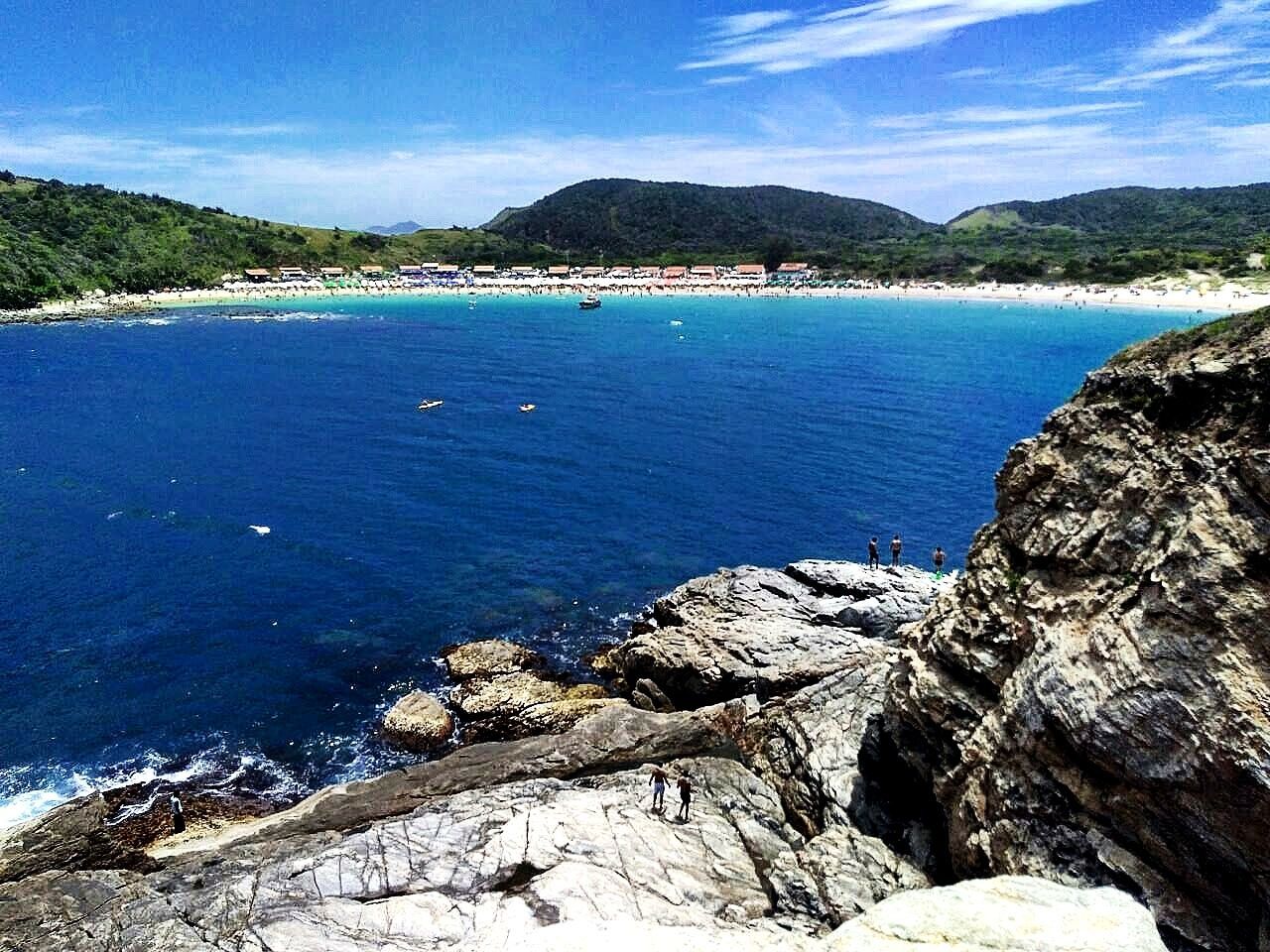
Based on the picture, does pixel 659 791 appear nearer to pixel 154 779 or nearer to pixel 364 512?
pixel 154 779

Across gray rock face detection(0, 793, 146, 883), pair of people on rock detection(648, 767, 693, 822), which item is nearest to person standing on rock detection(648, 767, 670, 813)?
pair of people on rock detection(648, 767, 693, 822)

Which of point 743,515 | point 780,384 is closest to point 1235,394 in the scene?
point 743,515

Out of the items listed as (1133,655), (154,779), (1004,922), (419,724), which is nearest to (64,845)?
(154,779)

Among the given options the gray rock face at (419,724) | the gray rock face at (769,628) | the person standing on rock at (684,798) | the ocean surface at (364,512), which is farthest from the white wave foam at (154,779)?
the person standing on rock at (684,798)

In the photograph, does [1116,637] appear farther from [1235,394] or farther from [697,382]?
[697,382]

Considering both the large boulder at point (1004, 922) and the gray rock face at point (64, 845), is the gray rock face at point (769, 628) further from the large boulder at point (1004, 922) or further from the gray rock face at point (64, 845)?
the gray rock face at point (64, 845)

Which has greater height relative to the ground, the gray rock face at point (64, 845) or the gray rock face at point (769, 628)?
the gray rock face at point (769, 628)

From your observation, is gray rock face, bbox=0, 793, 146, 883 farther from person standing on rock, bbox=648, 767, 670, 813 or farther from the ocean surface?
person standing on rock, bbox=648, 767, 670, 813
